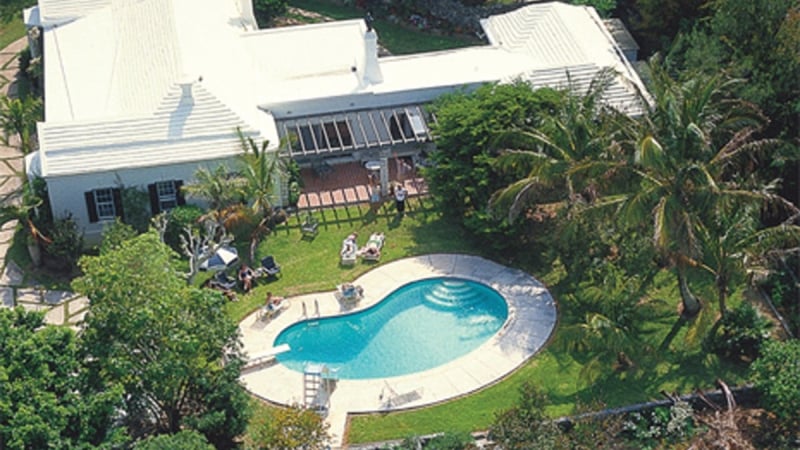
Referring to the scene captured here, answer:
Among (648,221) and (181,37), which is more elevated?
(181,37)

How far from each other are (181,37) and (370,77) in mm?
8034

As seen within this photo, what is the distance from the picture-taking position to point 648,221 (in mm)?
39625

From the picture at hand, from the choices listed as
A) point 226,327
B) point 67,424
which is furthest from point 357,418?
point 67,424

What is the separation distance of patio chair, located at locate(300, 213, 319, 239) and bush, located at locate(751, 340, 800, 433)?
58.0ft

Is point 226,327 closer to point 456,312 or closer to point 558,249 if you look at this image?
point 456,312

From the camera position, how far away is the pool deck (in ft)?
129

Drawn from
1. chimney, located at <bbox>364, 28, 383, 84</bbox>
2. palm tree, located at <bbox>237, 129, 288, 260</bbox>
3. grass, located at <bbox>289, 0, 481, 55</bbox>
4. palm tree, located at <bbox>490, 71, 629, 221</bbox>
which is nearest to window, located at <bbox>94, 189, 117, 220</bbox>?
palm tree, located at <bbox>237, 129, 288, 260</bbox>

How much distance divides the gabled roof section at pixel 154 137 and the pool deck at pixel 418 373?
7.16 meters

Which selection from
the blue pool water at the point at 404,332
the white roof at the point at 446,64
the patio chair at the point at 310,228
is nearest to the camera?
the blue pool water at the point at 404,332

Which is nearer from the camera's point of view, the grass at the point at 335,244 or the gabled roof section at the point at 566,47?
the grass at the point at 335,244

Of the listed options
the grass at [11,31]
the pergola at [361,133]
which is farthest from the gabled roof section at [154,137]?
the grass at [11,31]

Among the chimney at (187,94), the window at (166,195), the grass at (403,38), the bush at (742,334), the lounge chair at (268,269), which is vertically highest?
the chimney at (187,94)

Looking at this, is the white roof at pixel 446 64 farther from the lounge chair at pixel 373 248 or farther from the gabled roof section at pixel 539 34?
the lounge chair at pixel 373 248

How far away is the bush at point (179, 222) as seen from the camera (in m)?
45.4
